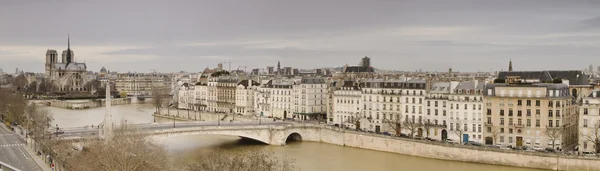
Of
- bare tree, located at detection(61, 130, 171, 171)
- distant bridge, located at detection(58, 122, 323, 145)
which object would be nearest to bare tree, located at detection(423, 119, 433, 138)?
distant bridge, located at detection(58, 122, 323, 145)

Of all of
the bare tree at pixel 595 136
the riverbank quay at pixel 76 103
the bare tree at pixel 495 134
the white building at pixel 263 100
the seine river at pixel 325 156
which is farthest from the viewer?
the riverbank quay at pixel 76 103

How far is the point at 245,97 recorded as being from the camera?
79.6 m

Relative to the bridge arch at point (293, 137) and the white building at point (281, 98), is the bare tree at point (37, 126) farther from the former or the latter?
the white building at point (281, 98)

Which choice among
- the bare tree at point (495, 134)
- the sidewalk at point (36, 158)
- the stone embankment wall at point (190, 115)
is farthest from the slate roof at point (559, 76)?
the sidewalk at point (36, 158)

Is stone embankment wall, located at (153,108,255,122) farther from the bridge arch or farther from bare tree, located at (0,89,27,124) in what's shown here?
bare tree, located at (0,89,27,124)

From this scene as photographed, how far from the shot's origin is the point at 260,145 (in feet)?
180

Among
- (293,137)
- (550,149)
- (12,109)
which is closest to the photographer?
(550,149)

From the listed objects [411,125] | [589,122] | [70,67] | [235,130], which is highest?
[70,67]

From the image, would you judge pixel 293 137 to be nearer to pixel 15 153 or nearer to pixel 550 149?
pixel 550 149

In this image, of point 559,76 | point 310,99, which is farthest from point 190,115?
point 559,76

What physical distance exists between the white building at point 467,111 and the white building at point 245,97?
111 feet

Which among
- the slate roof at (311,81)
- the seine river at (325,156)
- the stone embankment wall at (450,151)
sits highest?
the slate roof at (311,81)

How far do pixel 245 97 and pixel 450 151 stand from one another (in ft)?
125

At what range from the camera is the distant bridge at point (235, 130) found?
4597cm
